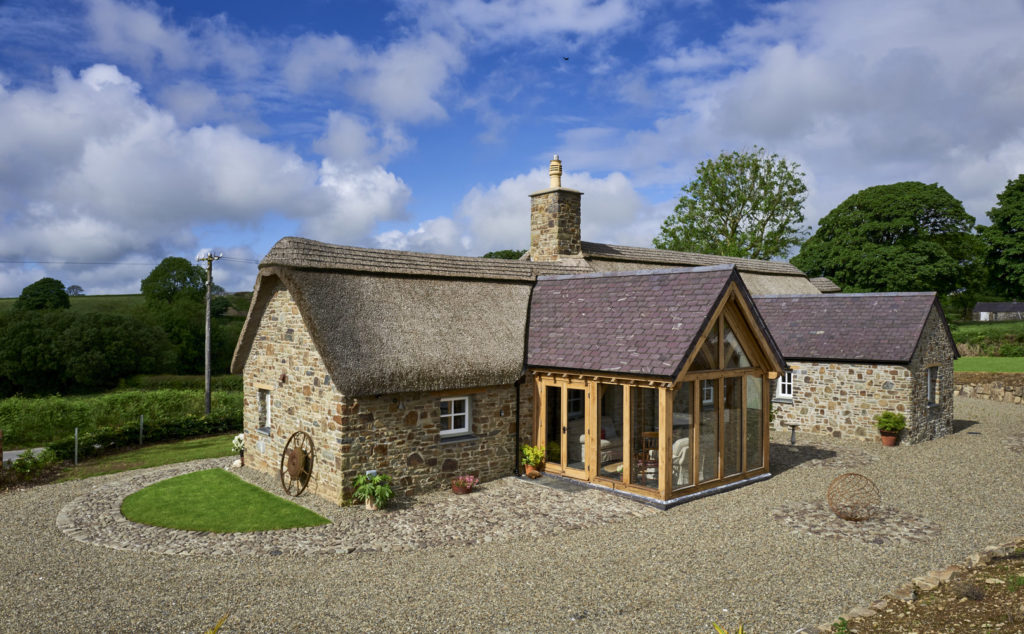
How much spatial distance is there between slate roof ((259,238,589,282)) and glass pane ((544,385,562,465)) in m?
3.45

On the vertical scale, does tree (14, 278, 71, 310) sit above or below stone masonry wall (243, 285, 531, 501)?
above

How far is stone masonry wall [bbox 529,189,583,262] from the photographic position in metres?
19.6

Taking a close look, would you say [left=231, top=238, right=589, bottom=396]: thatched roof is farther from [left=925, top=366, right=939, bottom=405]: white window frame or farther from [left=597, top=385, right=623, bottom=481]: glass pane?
[left=925, top=366, right=939, bottom=405]: white window frame

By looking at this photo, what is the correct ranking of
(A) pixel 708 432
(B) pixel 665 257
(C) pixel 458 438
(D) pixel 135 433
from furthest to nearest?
(B) pixel 665 257 → (D) pixel 135 433 → (C) pixel 458 438 → (A) pixel 708 432

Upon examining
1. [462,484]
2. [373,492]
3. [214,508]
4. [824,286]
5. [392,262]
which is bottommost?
[214,508]

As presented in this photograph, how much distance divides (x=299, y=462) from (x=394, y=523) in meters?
3.00

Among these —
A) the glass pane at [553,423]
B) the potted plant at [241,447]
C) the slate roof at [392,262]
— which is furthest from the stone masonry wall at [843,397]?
the potted plant at [241,447]

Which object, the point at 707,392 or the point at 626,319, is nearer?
the point at 707,392

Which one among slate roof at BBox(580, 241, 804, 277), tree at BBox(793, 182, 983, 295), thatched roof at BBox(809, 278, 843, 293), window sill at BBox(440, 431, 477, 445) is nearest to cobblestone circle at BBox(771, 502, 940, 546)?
window sill at BBox(440, 431, 477, 445)

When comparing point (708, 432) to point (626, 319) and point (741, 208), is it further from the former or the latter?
Result: point (741, 208)

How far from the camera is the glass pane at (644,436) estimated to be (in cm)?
1280

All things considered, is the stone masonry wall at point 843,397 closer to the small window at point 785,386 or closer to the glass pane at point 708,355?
the small window at point 785,386

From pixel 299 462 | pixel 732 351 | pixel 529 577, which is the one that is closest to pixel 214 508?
pixel 299 462

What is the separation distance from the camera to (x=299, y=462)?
1301 cm
